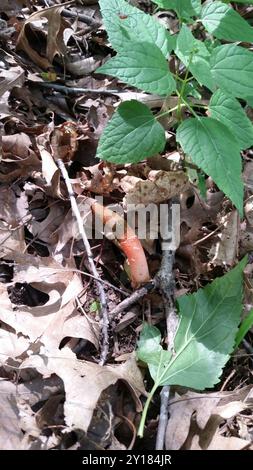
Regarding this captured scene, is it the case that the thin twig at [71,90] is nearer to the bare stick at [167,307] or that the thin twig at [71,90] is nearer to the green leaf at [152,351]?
the bare stick at [167,307]

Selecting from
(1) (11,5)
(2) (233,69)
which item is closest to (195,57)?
(2) (233,69)

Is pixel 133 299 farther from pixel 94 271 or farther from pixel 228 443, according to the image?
pixel 228 443

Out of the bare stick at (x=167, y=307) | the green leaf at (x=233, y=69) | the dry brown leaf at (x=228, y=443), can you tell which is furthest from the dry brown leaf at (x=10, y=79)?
the dry brown leaf at (x=228, y=443)

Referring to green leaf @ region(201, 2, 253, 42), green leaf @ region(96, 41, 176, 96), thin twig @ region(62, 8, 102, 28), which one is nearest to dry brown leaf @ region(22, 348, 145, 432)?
green leaf @ region(96, 41, 176, 96)

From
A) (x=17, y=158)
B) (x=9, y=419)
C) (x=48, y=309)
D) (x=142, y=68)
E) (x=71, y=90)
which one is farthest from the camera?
(x=71, y=90)
